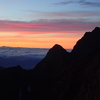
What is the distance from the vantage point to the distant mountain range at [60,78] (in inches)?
1489

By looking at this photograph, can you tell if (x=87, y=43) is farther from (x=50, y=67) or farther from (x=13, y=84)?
(x=13, y=84)

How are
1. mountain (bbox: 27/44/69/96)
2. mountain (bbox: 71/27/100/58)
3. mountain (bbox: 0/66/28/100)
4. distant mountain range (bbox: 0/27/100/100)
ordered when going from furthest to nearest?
mountain (bbox: 71/27/100/58)
mountain (bbox: 27/44/69/96)
mountain (bbox: 0/66/28/100)
distant mountain range (bbox: 0/27/100/100)

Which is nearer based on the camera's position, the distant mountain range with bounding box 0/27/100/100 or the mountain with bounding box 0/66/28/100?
the distant mountain range with bounding box 0/27/100/100

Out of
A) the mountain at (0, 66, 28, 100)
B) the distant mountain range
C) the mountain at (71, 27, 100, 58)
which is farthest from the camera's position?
the mountain at (71, 27, 100, 58)

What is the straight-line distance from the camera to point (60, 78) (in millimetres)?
56469

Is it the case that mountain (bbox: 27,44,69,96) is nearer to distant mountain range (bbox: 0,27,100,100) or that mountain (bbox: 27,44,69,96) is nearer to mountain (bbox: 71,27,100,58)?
distant mountain range (bbox: 0,27,100,100)

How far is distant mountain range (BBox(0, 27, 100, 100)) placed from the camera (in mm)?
37819

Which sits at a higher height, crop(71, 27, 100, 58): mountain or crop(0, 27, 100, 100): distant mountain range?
crop(71, 27, 100, 58): mountain

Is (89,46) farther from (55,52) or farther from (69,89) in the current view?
(69,89)

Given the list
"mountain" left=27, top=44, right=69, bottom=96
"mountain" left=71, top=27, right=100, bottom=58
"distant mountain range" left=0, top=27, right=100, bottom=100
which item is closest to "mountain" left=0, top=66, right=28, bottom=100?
"distant mountain range" left=0, top=27, right=100, bottom=100

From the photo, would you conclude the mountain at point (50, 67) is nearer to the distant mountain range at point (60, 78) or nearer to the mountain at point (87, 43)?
the distant mountain range at point (60, 78)

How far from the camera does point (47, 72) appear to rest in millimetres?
80312

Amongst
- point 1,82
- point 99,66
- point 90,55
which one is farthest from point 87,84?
point 1,82

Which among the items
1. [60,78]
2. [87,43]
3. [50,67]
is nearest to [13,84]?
[50,67]
